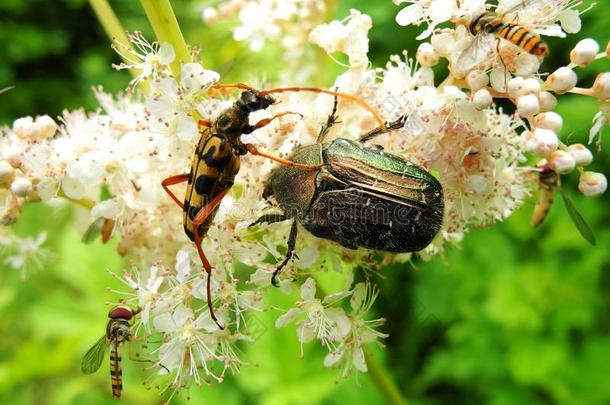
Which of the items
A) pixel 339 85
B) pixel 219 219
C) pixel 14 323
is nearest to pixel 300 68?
pixel 339 85

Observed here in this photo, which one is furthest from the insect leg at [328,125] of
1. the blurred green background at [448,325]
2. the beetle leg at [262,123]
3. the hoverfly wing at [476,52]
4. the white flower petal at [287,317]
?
the blurred green background at [448,325]

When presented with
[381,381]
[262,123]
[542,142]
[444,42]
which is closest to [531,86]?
[542,142]

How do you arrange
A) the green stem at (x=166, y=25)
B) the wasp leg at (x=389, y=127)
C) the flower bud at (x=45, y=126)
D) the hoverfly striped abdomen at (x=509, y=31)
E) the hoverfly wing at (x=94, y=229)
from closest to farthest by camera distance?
the hoverfly striped abdomen at (x=509, y=31), the green stem at (x=166, y=25), the wasp leg at (x=389, y=127), the flower bud at (x=45, y=126), the hoverfly wing at (x=94, y=229)

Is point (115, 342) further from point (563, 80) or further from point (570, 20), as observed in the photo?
point (570, 20)

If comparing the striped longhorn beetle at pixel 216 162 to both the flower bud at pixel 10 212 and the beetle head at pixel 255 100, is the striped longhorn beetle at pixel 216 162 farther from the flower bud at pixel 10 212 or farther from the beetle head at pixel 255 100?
the flower bud at pixel 10 212

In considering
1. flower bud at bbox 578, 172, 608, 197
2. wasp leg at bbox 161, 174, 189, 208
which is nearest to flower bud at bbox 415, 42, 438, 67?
flower bud at bbox 578, 172, 608, 197

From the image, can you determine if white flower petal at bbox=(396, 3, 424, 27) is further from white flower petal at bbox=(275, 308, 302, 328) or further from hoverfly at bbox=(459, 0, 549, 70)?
white flower petal at bbox=(275, 308, 302, 328)

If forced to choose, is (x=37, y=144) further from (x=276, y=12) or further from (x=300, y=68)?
(x=300, y=68)
